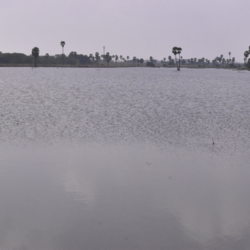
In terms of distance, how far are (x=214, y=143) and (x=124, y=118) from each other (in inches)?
567

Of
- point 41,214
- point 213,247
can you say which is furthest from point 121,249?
point 41,214

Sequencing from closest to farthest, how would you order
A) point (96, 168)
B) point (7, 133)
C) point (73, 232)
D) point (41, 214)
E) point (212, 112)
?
point (73, 232) < point (41, 214) < point (96, 168) < point (7, 133) < point (212, 112)

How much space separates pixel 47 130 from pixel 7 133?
11.6ft

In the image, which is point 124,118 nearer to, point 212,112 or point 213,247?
point 212,112

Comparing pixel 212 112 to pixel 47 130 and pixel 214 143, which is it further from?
pixel 47 130

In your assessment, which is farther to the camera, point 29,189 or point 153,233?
point 29,189

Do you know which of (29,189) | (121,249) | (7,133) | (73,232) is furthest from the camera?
(7,133)

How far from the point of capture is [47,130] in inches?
1289

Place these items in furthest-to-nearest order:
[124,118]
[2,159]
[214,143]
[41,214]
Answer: [124,118] < [214,143] < [2,159] < [41,214]

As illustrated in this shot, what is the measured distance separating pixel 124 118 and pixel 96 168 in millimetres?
19793

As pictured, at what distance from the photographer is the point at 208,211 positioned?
15164mm

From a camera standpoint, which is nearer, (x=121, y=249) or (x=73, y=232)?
(x=121, y=249)

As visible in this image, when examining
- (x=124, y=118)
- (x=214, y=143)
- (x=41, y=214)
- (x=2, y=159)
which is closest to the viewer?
(x=41, y=214)

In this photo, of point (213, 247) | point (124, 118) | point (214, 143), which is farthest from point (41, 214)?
point (124, 118)
